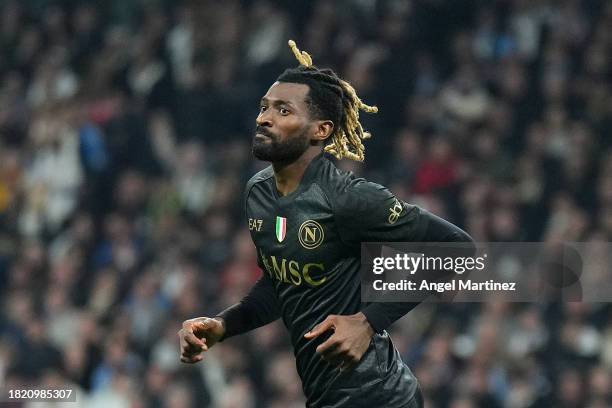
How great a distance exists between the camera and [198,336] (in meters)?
5.12

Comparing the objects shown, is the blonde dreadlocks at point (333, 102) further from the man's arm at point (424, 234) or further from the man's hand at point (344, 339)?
the man's hand at point (344, 339)

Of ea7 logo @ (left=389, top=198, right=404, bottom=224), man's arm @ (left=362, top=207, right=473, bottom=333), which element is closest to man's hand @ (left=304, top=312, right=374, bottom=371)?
man's arm @ (left=362, top=207, right=473, bottom=333)

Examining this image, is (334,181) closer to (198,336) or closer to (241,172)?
(198,336)

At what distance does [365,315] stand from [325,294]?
9.3 inches

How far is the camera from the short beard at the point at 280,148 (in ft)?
16.3

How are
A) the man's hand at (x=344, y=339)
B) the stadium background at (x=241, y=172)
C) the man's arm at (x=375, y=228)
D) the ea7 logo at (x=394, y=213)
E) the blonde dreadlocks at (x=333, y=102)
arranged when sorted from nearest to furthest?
the man's hand at (x=344, y=339)
the man's arm at (x=375, y=228)
the ea7 logo at (x=394, y=213)
the blonde dreadlocks at (x=333, y=102)
the stadium background at (x=241, y=172)

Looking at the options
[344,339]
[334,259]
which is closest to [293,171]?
[334,259]

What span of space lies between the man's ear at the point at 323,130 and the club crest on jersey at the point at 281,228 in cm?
34

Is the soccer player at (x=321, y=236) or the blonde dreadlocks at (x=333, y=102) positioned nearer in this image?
the soccer player at (x=321, y=236)

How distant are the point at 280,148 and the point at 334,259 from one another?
0.47 m

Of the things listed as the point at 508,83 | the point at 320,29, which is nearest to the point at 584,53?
the point at 508,83

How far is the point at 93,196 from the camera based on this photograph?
1247 centimetres

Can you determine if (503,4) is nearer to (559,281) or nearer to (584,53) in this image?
(584,53)

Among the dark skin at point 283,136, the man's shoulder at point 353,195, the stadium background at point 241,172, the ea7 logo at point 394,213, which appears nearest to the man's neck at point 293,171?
the dark skin at point 283,136
